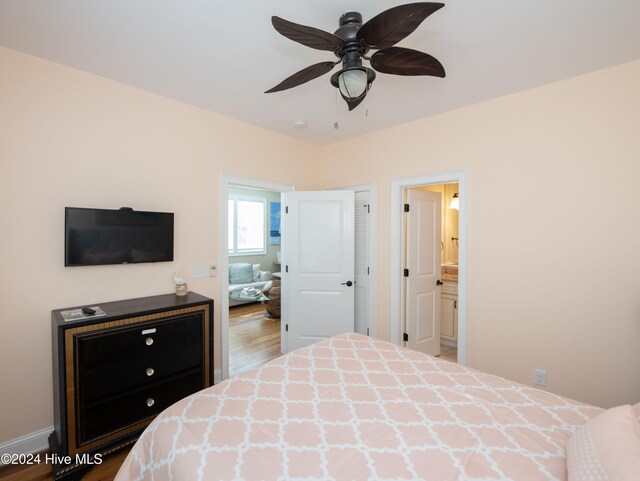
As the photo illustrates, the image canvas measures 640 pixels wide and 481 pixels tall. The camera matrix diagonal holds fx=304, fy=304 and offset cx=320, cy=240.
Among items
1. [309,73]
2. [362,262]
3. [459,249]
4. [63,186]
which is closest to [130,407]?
[63,186]

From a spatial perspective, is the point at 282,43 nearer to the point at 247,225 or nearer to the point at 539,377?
the point at 539,377

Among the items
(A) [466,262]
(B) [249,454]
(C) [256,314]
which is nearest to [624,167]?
(A) [466,262]

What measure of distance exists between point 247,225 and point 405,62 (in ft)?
18.1

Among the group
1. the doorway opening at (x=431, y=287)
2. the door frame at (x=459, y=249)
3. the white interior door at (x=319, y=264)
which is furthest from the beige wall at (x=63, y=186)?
the doorway opening at (x=431, y=287)

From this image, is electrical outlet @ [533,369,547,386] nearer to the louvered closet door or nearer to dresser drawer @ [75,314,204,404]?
the louvered closet door

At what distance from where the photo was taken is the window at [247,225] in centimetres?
633

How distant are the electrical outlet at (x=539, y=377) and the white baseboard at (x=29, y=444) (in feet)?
11.9

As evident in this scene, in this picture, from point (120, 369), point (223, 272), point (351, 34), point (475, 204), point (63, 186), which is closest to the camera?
point (351, 34)

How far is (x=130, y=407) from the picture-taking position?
2078 mm

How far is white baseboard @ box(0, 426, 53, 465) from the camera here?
1.98 m

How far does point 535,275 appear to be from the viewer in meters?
2.46

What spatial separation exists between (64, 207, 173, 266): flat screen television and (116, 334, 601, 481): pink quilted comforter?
56.9 inches

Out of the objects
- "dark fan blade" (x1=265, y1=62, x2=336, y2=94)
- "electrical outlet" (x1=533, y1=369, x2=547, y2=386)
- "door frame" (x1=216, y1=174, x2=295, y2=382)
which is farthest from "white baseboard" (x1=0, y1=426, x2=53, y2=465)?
"electrical outlet" (x1=533, y1=369, x2=547, y2=386)

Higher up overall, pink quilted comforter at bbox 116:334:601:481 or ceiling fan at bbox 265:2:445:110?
ceiling fan at bbox 265:2:445:110
